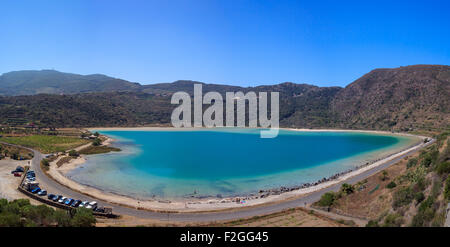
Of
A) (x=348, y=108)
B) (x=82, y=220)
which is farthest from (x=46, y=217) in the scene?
(x=348, y=108)

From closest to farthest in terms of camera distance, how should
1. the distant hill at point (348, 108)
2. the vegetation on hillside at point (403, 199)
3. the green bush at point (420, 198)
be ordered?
the vegetation on hillside at point (403, 199)
the green bush at point (420, 198)
the distant hill at point (348, 108)

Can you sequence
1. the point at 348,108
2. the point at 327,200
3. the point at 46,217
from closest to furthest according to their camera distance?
the point at 46,217 < the point at 327,200 < the point at 348,108

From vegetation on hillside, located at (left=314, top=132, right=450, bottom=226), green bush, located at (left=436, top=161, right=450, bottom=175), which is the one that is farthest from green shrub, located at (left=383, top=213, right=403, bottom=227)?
green bush, located at (left=436, top=161, right=450, bottom=175)

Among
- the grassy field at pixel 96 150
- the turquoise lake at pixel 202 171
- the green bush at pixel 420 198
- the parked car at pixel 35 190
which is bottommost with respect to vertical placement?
the turquoise lake at pixel 202 171

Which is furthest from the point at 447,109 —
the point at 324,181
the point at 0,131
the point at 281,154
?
the point at 0,131

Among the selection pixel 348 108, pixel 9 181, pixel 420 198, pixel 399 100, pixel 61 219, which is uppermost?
pixel 399 100

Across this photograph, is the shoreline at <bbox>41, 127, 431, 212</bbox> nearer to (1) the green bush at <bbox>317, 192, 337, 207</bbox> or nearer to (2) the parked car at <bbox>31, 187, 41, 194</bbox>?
(2) the parked car at <bbox>31, 187, 41, 194</bbox>

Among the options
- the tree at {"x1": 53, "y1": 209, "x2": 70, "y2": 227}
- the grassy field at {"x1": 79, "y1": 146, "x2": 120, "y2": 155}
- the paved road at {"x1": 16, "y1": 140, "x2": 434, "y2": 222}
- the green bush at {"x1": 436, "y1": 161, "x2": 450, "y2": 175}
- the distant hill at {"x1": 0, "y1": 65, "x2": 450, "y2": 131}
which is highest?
the distant hill at {"x1": 0, "y1": 65, "x2": 450, "y2": 131}

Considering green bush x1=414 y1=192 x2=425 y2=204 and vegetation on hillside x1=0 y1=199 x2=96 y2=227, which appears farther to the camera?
vegetation on hillside x1=0 y1=199 x2=96 y2=227

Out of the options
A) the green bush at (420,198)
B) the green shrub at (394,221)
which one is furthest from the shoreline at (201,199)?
the green bush at (420,198)

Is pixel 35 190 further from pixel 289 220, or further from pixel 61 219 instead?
pixel 289 220

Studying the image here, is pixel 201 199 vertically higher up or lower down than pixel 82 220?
lower down

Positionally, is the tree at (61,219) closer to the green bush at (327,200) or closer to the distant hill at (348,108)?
the green bush at (327,200)

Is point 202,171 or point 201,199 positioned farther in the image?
point 202,171
